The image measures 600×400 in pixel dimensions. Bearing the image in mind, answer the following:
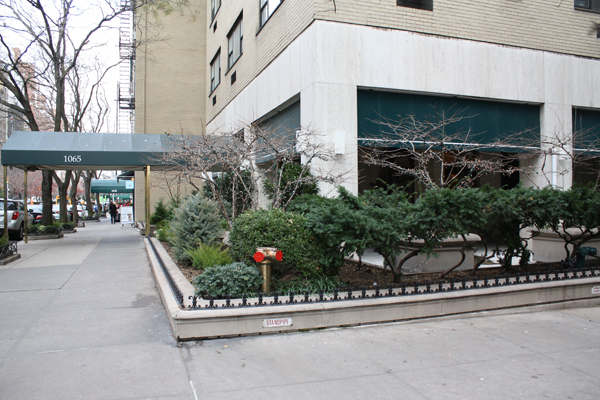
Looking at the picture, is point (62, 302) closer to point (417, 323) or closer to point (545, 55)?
point (417, 323)

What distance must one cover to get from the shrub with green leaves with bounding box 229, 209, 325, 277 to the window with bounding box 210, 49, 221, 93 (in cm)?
1700

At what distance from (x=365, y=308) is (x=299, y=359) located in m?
1.41

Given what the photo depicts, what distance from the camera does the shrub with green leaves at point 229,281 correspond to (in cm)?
571

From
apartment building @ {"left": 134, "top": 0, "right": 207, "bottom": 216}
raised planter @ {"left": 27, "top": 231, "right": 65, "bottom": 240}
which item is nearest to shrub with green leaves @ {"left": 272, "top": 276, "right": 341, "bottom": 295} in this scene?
raised planter @ {"left": 27, "top": 231, "right": 65, "bottom": 240}

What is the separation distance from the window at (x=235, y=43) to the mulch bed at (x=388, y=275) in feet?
38.0

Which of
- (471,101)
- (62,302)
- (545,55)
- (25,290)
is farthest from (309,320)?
(545,55)

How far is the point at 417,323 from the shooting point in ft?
19.0

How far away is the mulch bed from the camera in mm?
6879

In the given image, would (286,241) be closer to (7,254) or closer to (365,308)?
(365,308)

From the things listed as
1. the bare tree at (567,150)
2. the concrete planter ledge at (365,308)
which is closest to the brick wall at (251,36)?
the bare tree at (567,150)

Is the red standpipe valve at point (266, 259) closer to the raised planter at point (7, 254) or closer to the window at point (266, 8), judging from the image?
the raised planter at point (7, 254)

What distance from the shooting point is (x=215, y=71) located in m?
23.1

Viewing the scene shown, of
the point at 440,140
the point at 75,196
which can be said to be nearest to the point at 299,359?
the point at 440,140

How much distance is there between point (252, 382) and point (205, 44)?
86.8 ft
